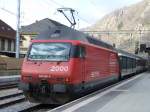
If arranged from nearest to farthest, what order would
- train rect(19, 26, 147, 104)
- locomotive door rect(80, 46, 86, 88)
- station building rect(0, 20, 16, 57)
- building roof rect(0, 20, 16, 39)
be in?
train rect(19, 26, 147, 104)
locomotive door rect(80, 46, 86, 88)
station building rect(0, 20, 16, 57)
building roof rect(0, 20, 16, 39)

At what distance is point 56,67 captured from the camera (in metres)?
17.3

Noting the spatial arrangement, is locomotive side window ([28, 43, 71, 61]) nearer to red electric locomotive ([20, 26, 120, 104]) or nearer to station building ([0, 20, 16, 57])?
red electric locomotive ([20, 26, 120, 104])

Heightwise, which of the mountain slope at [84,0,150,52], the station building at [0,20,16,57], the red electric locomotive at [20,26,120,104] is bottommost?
the red electric locomotive at [20,26,120,104]

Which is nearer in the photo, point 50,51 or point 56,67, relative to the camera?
point 56,67

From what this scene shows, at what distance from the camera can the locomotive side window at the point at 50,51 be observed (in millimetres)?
17578

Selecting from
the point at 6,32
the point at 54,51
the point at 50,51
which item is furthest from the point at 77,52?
the point at 6,32

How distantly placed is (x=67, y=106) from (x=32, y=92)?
2722mm

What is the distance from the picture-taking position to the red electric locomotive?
17047 mm

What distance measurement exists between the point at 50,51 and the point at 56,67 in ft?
2.76

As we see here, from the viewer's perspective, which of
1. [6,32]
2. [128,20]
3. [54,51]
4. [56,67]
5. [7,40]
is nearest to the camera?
[56,67]

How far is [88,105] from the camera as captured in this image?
15.5 meters

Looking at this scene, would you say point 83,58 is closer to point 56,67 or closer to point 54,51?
point 54,51

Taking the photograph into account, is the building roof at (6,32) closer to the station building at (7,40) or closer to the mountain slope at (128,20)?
the station building at (7,40)

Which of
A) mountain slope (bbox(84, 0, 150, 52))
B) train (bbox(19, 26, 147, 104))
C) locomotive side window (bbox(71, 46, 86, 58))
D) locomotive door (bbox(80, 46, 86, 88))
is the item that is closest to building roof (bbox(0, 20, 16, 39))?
locomotive door (bbox(80, 46, 86, 88))
